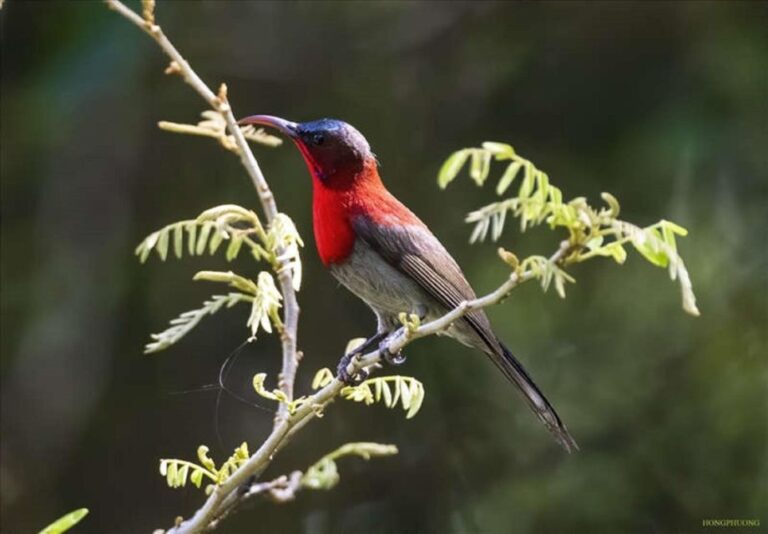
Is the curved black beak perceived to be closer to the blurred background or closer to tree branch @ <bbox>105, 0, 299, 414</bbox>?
tree branch @ <bbox>105, 0, 299, 414</bbox>

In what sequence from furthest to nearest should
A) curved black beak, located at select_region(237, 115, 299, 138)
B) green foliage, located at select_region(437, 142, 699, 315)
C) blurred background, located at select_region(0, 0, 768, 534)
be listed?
blurred background, located at select_region(0, 0, 768, 534) < curved black beak, located at select_region(237, 115, 299, 138) < green foliage, located at select_region(437, 142, 699, 315)

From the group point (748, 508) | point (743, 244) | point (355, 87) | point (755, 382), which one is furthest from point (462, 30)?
point (748, 508)

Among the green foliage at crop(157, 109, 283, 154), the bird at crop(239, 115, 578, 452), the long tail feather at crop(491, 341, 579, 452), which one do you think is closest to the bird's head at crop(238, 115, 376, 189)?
the bird at crop(239, 115, 578, 452)

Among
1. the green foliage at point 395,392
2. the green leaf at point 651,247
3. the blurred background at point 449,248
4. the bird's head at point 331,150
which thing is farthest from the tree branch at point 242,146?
the blurred background at point 449,248

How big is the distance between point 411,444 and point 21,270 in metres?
1.92

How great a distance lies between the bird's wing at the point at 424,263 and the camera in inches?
127

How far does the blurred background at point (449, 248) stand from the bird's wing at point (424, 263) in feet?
→ 5.75

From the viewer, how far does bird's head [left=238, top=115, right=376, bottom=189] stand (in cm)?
314

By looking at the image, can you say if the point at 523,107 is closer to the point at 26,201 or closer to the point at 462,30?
the point at 462,30

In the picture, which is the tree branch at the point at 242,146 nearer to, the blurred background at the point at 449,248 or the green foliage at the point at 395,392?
the green foliage at the point at 395,392

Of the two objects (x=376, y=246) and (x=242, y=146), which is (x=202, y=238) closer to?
(x=242, y=146)

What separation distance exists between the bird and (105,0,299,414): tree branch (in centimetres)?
110

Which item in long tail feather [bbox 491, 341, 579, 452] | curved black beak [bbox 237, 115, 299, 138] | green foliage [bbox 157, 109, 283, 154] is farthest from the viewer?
long tail feather [bbox 491, 341, 579, 452]

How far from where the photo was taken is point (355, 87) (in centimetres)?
541
